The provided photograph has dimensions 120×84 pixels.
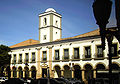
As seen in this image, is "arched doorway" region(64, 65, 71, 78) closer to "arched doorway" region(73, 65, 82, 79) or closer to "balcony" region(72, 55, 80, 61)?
"arched doorway" region(73, 65, 82, 79)

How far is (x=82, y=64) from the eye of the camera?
29547mm

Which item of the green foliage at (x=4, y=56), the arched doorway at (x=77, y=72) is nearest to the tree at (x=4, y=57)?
the green foliage at (x=4, y=56)

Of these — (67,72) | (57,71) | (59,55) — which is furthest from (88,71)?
(57,71)

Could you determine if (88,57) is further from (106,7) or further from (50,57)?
(106,7)

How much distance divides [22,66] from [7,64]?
4454 millimetres

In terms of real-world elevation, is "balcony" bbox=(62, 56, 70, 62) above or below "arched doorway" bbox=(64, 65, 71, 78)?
above

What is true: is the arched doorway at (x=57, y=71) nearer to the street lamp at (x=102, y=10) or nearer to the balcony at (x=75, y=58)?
the balcony at (x=75, y=58)

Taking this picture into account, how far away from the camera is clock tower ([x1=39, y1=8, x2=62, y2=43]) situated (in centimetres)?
3534

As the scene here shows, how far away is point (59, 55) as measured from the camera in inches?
1277

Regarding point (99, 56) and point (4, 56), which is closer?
point (99, 56)

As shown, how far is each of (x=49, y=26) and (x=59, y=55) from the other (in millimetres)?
6921

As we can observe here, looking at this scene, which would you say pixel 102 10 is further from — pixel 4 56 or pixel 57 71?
pixel 4 56

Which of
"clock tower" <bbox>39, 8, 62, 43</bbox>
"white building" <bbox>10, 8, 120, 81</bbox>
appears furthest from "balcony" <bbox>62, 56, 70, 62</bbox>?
"clock tower" <bbox>39, 8, 62, 43</bbox>

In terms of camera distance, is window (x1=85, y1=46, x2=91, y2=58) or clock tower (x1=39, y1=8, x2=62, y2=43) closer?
window (x1=85, y1=46, x2=91, y2=58)
